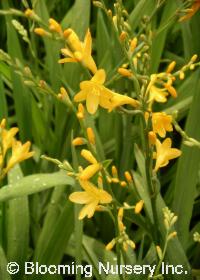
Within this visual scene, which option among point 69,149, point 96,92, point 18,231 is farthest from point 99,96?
point 69,149

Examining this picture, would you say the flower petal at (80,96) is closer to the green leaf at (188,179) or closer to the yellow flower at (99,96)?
the yellow flower at (99,96)

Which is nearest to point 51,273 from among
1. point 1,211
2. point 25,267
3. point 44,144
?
point 25,267

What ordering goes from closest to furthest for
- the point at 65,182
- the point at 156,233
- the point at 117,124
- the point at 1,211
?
the point at 156,233
the point at 65,182
the point at 1,211
the point at 117,124

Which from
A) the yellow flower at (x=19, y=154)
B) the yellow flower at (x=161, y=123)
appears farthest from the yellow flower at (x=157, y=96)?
the yellow flower at (x=19, y=154)

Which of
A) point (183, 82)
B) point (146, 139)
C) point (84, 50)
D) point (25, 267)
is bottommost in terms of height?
point (25, 267)

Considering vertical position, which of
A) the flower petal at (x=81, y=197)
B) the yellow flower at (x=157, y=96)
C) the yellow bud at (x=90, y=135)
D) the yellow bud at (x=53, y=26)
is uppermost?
the yellow bud at (x=53, y=26)

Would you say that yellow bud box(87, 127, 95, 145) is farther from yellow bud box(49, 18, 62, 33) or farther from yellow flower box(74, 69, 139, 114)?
yellow bud box(49, 18, 62, 33)

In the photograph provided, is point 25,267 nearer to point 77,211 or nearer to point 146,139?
point 77,211

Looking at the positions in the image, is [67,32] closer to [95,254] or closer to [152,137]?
[152,137]
